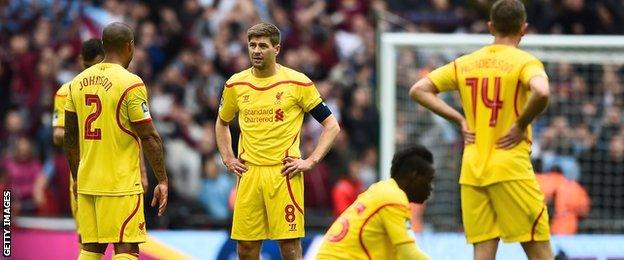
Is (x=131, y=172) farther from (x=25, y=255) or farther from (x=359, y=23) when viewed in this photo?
(x=359, y=23)

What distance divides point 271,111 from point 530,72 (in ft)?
7.32

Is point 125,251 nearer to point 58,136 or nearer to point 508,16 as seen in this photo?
point 58,136

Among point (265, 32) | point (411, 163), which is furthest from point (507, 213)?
point (265, 32)

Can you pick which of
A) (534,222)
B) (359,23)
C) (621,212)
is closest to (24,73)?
(359,23)

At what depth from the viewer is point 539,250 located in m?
10.7

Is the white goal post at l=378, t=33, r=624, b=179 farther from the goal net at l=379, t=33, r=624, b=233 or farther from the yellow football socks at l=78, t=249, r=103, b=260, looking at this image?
the yellow football socks at l=78, t=249, r=103, b=260

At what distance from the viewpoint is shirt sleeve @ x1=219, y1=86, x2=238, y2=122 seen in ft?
38.6

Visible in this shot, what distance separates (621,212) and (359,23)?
5.47 metres

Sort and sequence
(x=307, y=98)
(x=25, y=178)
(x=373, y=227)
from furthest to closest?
1. (x=25, y=178)
2. (x=307, y=98)
3. (x=373, y=227)

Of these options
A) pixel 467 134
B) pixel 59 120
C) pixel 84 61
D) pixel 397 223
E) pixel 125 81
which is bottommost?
pixel 397 223

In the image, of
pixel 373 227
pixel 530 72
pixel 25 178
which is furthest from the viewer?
pixel 25 178

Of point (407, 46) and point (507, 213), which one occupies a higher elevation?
point (407, 46)

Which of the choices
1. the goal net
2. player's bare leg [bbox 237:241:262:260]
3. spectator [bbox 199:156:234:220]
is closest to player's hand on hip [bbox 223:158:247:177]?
player's bare leg [bbox 237:241:262:260]

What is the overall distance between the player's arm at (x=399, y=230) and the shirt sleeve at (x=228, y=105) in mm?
2523
